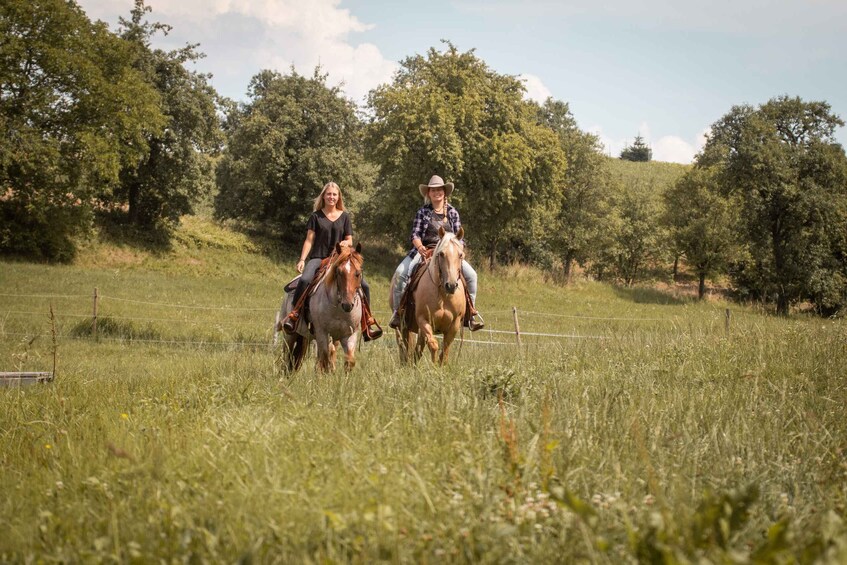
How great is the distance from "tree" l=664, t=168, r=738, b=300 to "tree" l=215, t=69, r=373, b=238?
25.6 m

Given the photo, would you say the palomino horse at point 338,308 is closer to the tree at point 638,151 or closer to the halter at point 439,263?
the halter at point 439,263

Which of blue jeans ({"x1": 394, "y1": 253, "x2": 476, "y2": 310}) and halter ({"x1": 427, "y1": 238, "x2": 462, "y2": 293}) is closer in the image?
halter ({"x1": 427, "y1": 238, "x2": 462, "y2": 293})

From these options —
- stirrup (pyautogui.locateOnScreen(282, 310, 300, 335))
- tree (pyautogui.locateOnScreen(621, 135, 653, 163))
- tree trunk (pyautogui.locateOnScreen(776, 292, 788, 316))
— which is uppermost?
tree (pyautogui.locateOnScreen(621, 135, 653, 163))

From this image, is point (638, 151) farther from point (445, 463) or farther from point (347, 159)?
point (445, 463)

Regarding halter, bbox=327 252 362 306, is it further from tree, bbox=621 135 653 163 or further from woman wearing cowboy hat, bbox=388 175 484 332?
tree, bbox=621 135 653 163

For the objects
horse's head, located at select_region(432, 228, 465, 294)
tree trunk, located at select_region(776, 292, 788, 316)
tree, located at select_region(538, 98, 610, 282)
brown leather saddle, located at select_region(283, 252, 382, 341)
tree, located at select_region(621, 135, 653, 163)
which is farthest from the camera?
tree, located at select_region(621, 135, 653, 163)

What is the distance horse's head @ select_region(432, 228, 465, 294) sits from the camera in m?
9.70

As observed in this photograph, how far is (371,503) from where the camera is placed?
10.3ft

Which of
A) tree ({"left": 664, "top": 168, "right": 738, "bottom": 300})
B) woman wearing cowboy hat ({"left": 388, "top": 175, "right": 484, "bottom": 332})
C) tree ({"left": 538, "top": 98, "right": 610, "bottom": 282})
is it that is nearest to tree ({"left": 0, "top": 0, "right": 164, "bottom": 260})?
woman wearing cowboy hat ({"left": 388, "top": 175, "right": 484, "bottom": 332})

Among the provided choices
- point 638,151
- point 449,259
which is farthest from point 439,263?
point 638,151

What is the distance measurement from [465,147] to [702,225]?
74.9 feet

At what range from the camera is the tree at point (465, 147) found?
1442 inches

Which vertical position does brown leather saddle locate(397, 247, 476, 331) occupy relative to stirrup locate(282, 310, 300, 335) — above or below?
above

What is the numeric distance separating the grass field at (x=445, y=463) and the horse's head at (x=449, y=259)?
1534 millimetres
